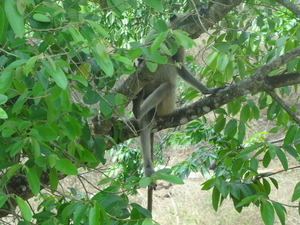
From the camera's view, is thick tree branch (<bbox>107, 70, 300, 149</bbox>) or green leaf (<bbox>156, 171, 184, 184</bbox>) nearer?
green leaf (<bbox>156, 171, 184, 184</bbox>)

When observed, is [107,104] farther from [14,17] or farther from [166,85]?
[166,85]

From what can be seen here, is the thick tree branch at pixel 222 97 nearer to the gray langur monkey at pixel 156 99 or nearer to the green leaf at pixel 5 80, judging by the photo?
the gray langur monkey at pixel 156 99

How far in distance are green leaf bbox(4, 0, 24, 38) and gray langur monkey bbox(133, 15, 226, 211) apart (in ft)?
8.05

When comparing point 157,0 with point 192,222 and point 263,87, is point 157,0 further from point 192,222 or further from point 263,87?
point 192,222

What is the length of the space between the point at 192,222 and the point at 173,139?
3594mm

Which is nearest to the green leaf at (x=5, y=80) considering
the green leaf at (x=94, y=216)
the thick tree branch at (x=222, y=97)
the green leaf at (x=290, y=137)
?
the green leaf at (x=94, y=216)

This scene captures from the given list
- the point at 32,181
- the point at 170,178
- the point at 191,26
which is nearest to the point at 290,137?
the point at 191,26

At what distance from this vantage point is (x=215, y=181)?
2.27m

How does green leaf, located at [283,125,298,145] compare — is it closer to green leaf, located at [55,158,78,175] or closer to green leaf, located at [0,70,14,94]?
green leaf, located at [55,158,78,175]

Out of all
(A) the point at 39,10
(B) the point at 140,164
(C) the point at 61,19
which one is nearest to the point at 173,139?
(B) the point at 140,164

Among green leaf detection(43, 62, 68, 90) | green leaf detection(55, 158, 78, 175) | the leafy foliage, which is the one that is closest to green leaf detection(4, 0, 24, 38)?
the leafy foliage

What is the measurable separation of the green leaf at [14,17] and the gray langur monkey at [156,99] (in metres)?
2.45

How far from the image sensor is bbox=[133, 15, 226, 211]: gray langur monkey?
3727mm

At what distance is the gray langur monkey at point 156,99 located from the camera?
12.2 feet
